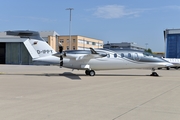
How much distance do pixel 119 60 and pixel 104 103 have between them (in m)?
16.3

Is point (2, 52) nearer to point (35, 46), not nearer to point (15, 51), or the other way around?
point (15, 51)

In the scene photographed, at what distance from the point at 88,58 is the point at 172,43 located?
34.7 m

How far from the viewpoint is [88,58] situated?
2484cm

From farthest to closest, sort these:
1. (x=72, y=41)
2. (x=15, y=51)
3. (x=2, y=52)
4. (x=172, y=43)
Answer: (x=72, y=41) < (x=2, y=52) < (x=15, y=51) < (x=172, y=43)

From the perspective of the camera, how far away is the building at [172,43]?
53.9 meters

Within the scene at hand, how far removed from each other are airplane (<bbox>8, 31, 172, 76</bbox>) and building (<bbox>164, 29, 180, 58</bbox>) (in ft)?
98.1

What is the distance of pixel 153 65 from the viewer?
26328mm

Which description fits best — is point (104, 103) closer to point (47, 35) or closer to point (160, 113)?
point (160, 113)

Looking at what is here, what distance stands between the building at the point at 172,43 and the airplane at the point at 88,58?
2991 centimetres

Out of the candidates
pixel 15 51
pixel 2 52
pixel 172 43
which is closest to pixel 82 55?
pixel 172 43

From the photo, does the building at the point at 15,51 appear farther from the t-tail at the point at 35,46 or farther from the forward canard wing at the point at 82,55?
the forward canard wing at the point at 82,55

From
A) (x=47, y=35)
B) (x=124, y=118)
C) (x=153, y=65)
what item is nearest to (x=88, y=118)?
(x=124, y=118)

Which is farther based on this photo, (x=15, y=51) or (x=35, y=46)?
A: (x=15, y=51)

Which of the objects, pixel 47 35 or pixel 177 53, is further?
pixel 47 35
